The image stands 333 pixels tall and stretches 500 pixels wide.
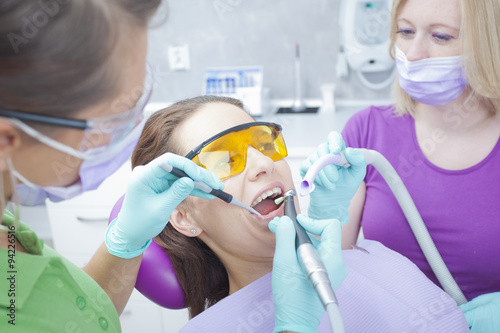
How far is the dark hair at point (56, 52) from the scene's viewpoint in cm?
61

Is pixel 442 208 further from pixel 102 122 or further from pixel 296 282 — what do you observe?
pixel 102 122

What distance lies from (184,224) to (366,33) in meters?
1.78

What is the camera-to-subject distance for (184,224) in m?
1.31

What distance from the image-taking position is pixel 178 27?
304cm

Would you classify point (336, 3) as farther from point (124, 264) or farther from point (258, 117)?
point (124, 264)

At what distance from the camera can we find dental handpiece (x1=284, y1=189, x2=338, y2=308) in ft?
2.75

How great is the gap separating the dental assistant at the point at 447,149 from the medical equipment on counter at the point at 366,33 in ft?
3.52

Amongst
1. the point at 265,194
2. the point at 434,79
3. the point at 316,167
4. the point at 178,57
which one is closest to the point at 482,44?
the point at 434,79

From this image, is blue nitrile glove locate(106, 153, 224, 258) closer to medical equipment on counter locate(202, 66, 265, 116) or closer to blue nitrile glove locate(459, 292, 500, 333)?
blue nitrile glove locate(459, 292, 500, 333)

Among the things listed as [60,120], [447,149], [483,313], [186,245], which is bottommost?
[483,313]

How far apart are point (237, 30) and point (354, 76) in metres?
0.80

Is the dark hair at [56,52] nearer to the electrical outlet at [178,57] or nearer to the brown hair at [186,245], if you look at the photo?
the brown hair at [186,245]

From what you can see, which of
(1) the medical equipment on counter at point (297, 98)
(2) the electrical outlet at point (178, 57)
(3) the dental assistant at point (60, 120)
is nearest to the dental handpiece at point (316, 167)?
(3) the dental assistant at point (60, 120)

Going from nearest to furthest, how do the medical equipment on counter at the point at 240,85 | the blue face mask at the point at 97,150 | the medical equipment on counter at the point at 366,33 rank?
1. the blue face mask at the point at 97,150
2. the medical equipment on counter at the point at 366,33
3. the medical equipment on counter at the point at 240,85
